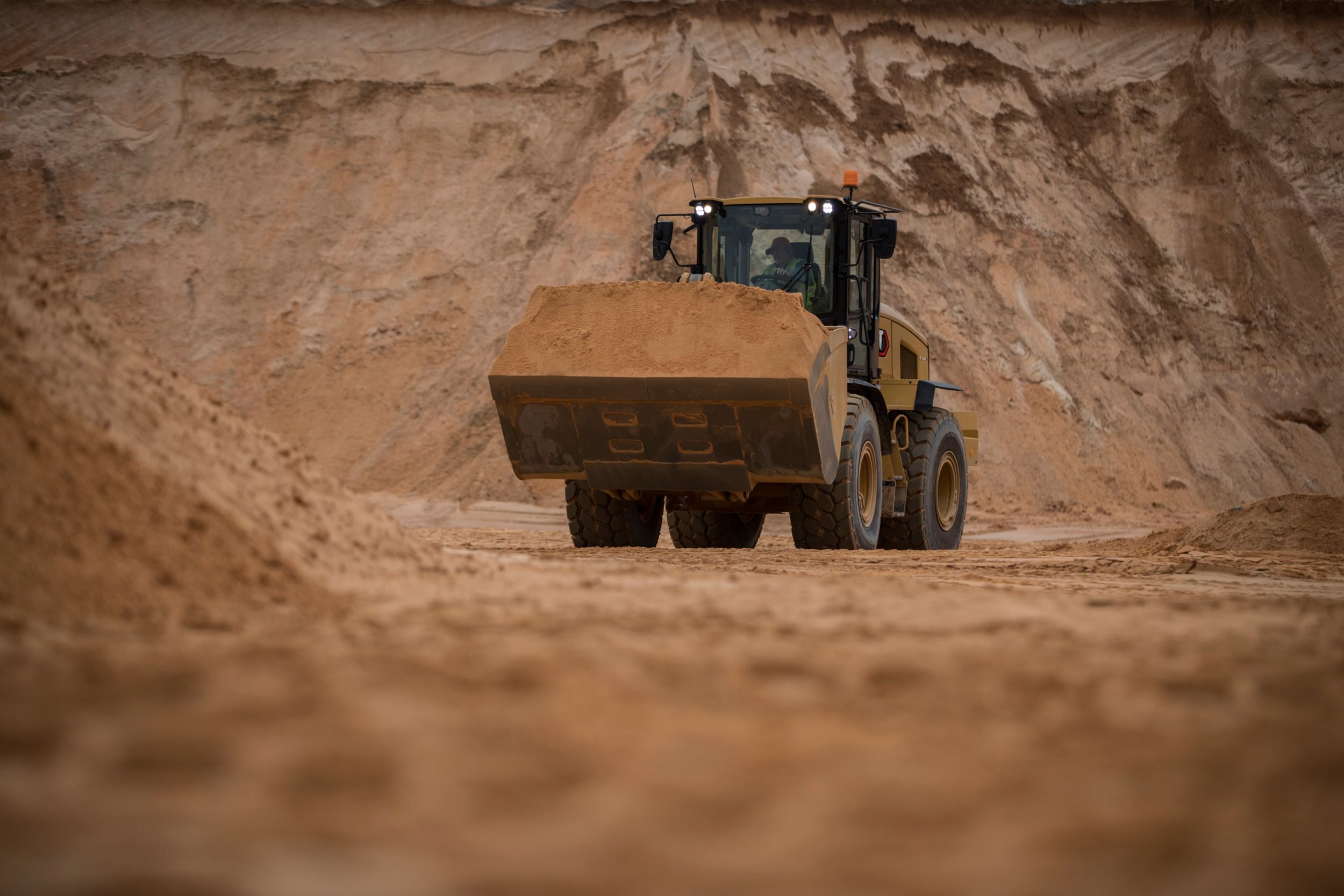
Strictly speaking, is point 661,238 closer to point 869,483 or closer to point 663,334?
point 663,334

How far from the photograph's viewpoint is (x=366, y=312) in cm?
2038

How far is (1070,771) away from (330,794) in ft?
4.81

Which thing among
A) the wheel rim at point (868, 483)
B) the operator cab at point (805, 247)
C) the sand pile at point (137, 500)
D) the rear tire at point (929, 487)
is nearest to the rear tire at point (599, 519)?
the wheel rim at point (868, 483)

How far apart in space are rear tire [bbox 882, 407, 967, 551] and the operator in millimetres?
1899

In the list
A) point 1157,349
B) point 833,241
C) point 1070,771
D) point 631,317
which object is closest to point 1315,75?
point 1157,349

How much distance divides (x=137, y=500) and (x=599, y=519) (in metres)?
5.75

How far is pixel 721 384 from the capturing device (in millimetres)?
8500

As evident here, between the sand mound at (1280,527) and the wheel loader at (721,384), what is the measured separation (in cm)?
269

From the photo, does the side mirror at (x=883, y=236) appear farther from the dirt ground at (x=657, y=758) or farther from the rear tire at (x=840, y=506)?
the dirt ground at (x=657, y=758)

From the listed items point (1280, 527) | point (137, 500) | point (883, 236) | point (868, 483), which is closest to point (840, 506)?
point (868, 483)

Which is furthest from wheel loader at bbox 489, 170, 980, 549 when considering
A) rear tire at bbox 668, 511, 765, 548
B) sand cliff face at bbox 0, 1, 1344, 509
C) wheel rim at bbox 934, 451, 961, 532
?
sand cliff face at bbox 0, 1, 1344, 509

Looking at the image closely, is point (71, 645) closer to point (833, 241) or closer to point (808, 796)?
point (808, 796)

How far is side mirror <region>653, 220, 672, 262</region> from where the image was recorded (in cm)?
1056

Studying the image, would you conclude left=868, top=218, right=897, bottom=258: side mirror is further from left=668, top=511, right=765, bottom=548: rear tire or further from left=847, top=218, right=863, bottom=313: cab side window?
left=668, top=511, right=765, bottom=548: rear tire
